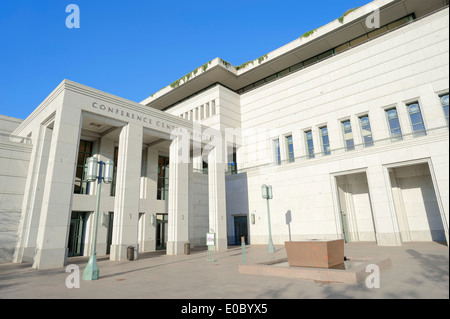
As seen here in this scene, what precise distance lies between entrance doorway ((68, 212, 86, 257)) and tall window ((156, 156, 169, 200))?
702cm

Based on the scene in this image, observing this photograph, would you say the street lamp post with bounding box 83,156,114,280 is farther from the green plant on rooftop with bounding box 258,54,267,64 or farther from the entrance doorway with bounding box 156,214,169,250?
the green plant on rooftop with bounding box 258,54,267,64

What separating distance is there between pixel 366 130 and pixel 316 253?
62.3 ft

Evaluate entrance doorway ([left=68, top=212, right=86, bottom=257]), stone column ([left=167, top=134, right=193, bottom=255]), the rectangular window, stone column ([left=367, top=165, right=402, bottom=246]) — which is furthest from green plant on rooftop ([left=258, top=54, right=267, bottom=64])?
entrance doorway ([left=68, top=212, right=86, bottom=257])

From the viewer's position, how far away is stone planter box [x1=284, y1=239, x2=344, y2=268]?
30.8 feet

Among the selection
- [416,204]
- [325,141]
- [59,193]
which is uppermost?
[325,141]

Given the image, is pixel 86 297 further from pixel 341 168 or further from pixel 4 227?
pixel 341 168

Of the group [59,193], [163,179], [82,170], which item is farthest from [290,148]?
[59,193]

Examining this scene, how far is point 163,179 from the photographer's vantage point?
27.4 meters

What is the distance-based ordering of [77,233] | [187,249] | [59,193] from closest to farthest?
[59,193] → [187,249] → [77,233]

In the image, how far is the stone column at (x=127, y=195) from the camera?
17.9 metres

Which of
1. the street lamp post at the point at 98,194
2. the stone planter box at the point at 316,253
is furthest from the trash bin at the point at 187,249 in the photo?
the stone planter box at the point at 316,253

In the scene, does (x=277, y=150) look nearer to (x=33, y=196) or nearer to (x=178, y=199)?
(x=178, y=199)

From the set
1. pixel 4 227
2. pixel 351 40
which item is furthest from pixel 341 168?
pixel 4 227
